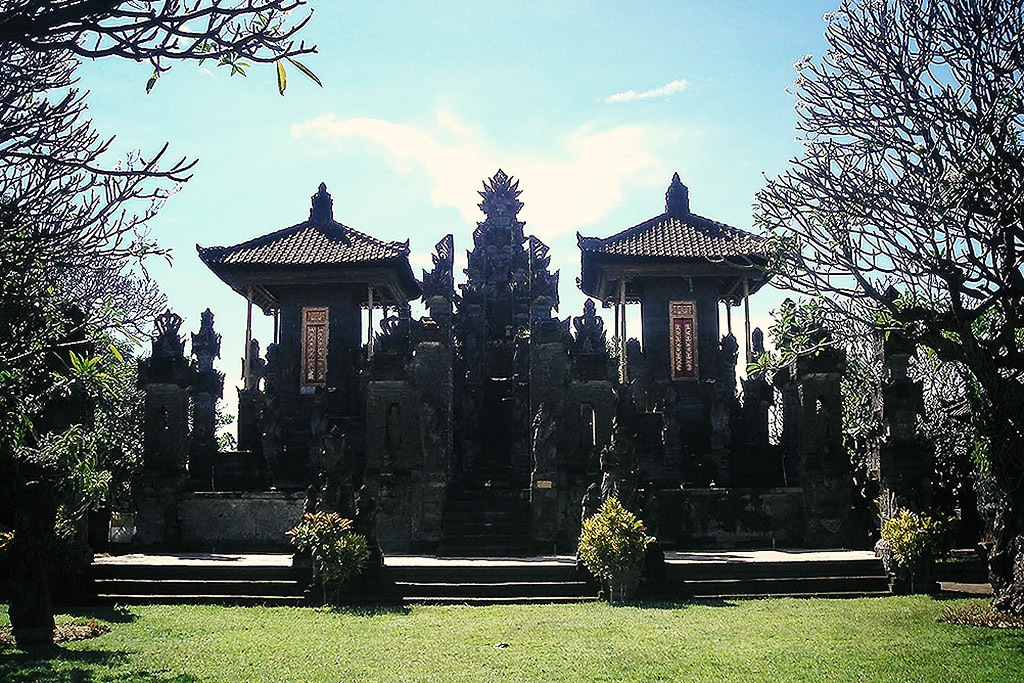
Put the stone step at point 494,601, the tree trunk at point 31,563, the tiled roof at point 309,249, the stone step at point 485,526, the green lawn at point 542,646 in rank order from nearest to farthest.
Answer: the green lawn at point 542,646
the tree trunk at point 31,563
the stone step at point 494,601
the stone step at point 485,526
the tiled roof at point 309,249

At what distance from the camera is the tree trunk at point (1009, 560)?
10578mm

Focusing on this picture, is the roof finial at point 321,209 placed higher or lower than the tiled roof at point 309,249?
higher

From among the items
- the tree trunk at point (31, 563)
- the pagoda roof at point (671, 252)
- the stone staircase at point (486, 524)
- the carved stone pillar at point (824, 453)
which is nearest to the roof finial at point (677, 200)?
the pagoda roof at point (671, 252)

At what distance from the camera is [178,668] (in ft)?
28.5

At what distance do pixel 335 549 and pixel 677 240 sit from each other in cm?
1547

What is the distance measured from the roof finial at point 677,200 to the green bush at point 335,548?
1668 cm

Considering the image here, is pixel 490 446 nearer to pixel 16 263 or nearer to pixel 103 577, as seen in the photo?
pixel 103 577

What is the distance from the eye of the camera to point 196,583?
13.5 meters

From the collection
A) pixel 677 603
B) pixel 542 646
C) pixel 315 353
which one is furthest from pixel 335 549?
pixel 315 353

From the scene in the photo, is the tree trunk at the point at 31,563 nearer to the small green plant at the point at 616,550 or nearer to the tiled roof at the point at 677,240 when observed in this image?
the small green plant at the point at 616,550

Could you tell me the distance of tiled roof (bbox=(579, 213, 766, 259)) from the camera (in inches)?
956

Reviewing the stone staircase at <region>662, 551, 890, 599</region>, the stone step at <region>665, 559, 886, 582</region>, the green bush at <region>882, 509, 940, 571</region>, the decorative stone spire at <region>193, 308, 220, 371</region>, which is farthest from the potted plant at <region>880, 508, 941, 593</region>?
the decorative stone spire at <region>193, 308, 220, 371</region>

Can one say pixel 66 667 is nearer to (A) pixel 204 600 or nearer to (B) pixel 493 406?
(A) pixel 204 600

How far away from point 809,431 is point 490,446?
784 centimetres
